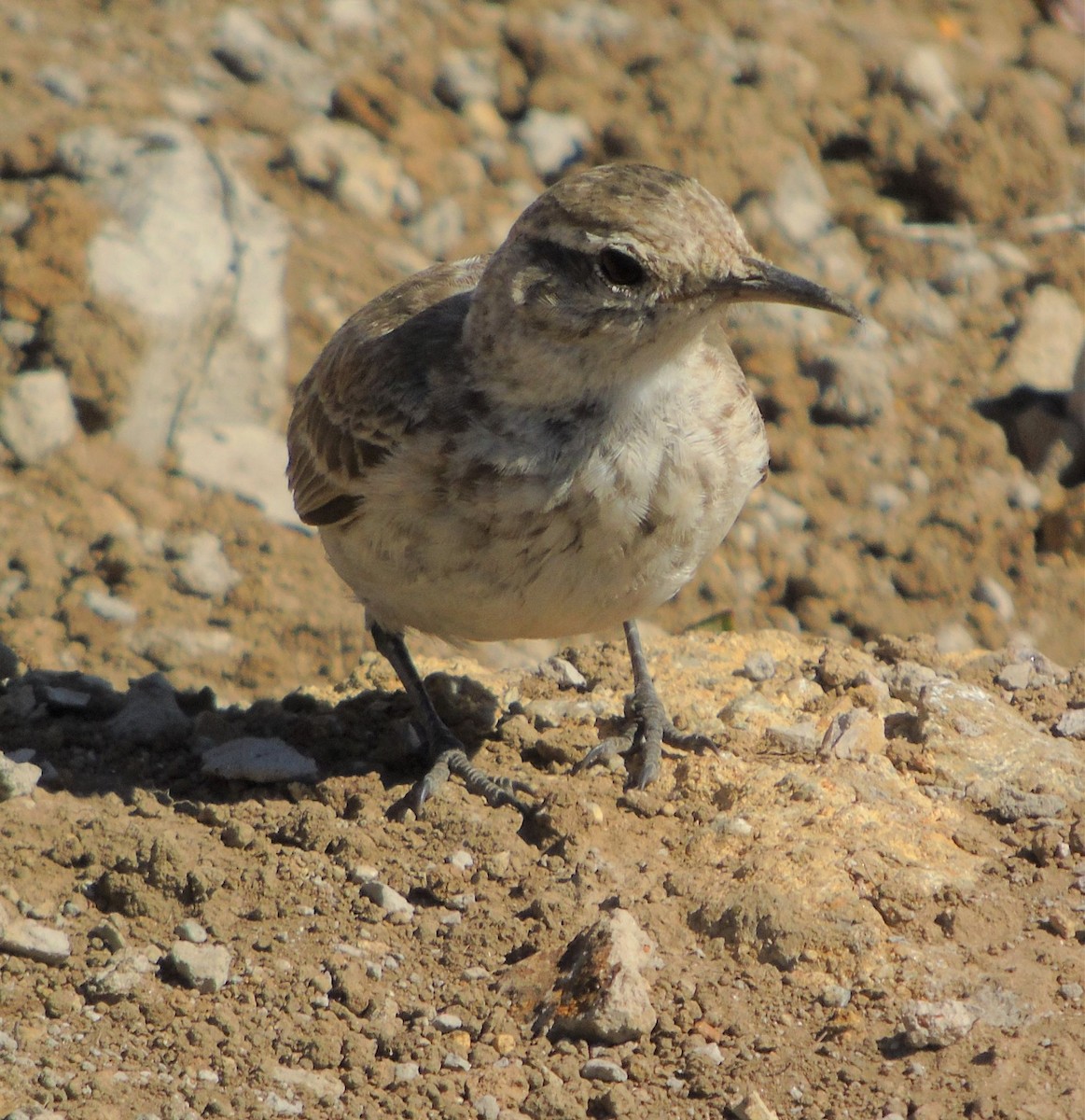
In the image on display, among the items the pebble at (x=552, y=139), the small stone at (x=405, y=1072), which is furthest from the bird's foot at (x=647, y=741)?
the pebble at (x=552, y=139)

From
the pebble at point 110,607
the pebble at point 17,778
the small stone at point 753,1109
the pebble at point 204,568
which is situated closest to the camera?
the small stone at point 753,1109

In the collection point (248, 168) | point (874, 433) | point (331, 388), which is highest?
point (331, 388)

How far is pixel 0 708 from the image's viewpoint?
5699mm

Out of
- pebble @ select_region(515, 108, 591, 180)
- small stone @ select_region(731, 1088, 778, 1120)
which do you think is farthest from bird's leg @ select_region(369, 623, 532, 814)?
pebble @ select_region(515, 108, 591, 180)

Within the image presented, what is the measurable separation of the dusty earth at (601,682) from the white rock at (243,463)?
134 mm

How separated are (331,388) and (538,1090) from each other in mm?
2959

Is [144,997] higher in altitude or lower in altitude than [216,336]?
higher

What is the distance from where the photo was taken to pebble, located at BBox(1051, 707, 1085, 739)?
5.38 metres

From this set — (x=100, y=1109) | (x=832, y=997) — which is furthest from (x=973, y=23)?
(x=100, y=1109)

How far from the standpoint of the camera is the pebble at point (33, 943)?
414 centimetres

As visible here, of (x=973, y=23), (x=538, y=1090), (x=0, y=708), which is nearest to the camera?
(x=538, y=1090)

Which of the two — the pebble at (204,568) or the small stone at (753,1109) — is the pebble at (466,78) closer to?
the pebble at (204,568)

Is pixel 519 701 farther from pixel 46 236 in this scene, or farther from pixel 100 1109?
pixel 46 236

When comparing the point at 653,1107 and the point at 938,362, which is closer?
the point at 653,1107
